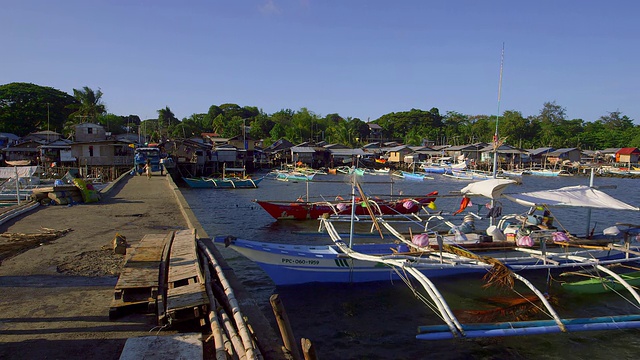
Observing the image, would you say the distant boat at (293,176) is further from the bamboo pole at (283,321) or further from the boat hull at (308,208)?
the bamboo pole at (283,321)

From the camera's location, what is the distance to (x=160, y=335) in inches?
237

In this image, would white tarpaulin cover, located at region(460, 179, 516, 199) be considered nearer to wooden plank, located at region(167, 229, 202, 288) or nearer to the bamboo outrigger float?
the bamboo outrigger float

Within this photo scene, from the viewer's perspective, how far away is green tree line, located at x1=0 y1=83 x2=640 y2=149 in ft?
209

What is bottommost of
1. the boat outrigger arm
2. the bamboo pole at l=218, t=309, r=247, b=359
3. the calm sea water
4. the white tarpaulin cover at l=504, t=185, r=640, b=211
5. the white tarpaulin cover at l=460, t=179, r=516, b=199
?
the calm sea water

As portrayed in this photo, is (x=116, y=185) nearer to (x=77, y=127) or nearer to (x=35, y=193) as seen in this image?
(x=35, y=193)

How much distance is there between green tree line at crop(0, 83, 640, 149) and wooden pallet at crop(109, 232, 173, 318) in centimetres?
5770

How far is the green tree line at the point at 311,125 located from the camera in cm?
6362

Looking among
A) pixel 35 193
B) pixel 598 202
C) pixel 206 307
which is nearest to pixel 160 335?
pixel 206 307

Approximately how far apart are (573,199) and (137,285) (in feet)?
42.1

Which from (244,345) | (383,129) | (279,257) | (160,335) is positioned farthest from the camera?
(383,129)

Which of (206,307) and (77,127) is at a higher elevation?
(77,127)

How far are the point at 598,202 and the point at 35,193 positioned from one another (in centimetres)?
2232

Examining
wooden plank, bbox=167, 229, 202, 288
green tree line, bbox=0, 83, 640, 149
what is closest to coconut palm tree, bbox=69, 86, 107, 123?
green tree line, bbox=0, 83, 640, 149

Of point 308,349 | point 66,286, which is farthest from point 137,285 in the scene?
point 308,349
